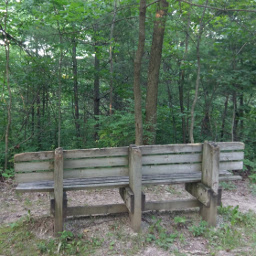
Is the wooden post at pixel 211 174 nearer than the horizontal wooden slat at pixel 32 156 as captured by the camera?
No

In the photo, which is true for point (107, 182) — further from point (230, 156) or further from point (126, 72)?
point (126, 72)

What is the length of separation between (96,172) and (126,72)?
24.8 ft

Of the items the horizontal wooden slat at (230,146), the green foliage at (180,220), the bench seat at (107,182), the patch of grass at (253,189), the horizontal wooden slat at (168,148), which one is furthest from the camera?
the patch of grass at (253,189)

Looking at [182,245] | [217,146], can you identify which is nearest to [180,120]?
[217,146]

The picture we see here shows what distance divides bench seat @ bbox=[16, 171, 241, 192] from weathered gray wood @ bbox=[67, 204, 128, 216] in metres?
0.37

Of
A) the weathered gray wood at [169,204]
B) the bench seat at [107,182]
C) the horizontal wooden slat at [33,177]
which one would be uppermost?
the horizontal wooden slat at [33,177]

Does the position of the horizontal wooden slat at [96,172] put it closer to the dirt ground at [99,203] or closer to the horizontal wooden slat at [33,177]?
the horizontal wooden slat at [33,177]

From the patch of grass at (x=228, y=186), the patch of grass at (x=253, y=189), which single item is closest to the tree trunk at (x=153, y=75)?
the patch of grass at (x=228, y=186)

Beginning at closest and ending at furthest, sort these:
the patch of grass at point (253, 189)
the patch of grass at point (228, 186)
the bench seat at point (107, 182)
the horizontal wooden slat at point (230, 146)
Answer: the bench seat at point (107, 182)
the horizontal wooden slat at point (230, 146)
the patch of grass at point (253, 189)
the patch of grass at point (228, 186)

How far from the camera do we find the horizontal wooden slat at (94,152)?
11.5 ft

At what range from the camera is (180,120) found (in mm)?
9438

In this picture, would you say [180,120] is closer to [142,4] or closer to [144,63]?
[144,63]

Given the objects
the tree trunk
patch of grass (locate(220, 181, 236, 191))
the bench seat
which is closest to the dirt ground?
patch of grass (locate(220, 181, 236, 191))

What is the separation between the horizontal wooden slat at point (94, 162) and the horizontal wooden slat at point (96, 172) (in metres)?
0.07
